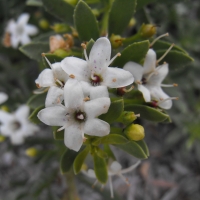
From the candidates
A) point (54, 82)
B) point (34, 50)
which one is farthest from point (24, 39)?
point (54, 82)

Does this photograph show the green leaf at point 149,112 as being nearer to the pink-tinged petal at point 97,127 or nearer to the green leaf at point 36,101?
the pink-tinged petal at point 97,127

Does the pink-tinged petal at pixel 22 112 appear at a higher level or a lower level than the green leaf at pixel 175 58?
lower

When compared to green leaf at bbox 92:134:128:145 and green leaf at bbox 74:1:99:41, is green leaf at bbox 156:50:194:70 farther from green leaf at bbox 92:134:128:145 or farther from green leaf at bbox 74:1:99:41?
green leaf at bbox 92:134:128:145

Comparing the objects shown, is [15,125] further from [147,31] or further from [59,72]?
[147,31]

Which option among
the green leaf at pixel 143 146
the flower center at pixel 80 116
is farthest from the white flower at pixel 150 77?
the flower center at pixel 80 116

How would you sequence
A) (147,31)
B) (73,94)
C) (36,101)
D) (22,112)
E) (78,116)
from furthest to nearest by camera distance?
1. (22,112)
2. (36,101)
3. (147,31)
4. (78,116)
5. (73,94)

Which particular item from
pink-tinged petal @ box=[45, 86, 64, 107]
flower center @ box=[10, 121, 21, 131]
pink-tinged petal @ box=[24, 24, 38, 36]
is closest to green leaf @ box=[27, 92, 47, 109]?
pink-tinged petal @ box=[45, 86, 64, 107]
